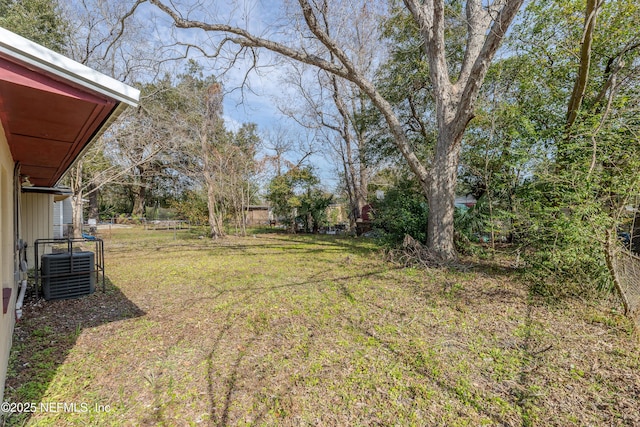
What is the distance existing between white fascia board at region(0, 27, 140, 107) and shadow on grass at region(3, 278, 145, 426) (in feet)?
7.50

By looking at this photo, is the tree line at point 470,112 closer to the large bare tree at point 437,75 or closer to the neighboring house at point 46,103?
the large bare tree at point 437,75

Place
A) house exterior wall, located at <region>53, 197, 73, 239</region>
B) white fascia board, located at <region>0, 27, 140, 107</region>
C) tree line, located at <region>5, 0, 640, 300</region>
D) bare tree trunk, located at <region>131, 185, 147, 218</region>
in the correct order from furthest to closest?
bare tree trunk, located at <region>131, 185, 147, 218</region>, house exterior wall, located at <region>53, 197, 73, 239</region>, tree line, located at <region>5, 0, 640, 300</region>, white fascia board, located at <region>0, 27, 140, 107</region>

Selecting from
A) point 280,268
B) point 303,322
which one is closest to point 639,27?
point 303,322

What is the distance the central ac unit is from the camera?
447 cm

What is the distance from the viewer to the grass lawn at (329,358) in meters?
2.05

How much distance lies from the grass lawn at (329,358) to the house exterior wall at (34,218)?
11.1ft

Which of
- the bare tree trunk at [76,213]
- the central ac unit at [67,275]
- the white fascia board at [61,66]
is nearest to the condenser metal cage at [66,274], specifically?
the central ac unit at [67,275]

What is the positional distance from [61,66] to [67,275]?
4181mm

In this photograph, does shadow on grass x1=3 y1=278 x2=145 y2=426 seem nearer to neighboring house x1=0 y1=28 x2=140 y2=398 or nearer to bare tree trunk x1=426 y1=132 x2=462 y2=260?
neighboring house x1=0 y1=28 x2=140 y2=398

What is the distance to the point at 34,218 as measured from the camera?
676 cm

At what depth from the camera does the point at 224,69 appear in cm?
738

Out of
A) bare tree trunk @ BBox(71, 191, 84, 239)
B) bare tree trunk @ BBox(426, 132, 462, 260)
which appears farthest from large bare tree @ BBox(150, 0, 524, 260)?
bare tree trunk @ BBox(71, 191, 84, 239)

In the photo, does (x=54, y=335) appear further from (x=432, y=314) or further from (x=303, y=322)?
(x=432, y=314)

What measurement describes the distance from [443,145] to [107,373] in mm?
6639
